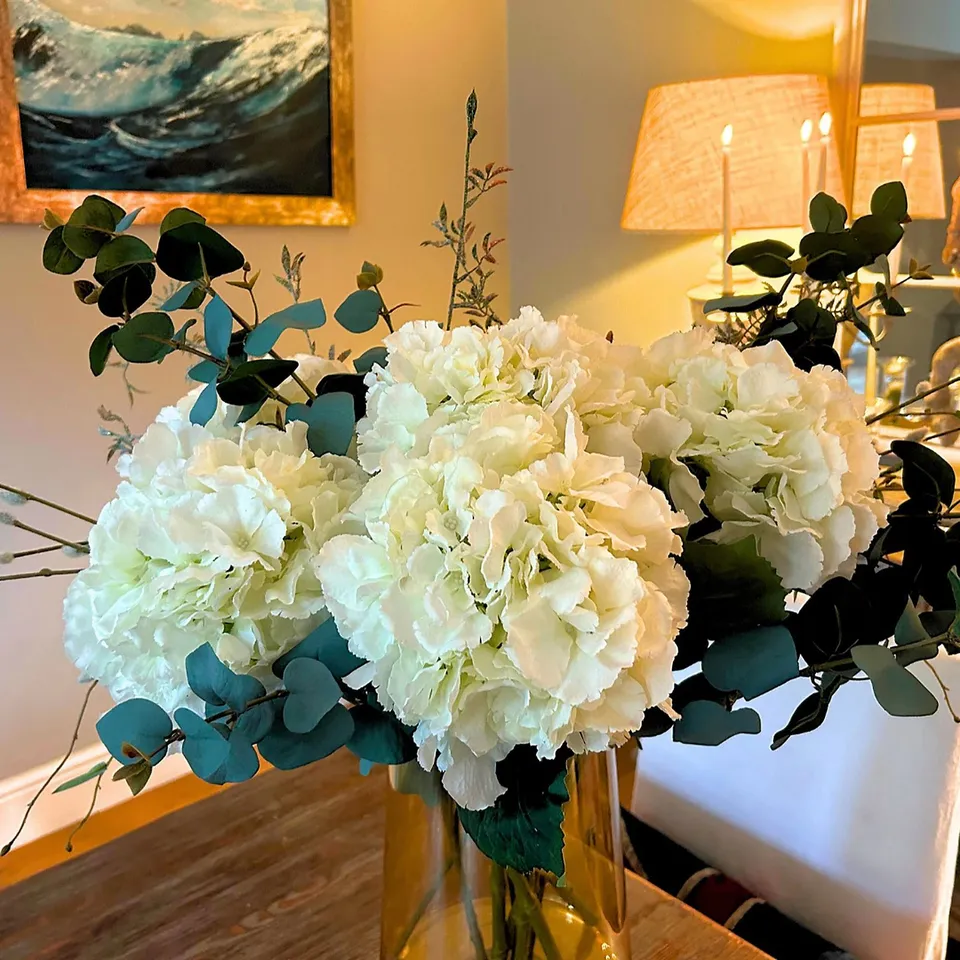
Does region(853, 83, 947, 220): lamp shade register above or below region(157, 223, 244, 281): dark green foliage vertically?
above

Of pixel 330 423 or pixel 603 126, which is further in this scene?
pixel 603 126

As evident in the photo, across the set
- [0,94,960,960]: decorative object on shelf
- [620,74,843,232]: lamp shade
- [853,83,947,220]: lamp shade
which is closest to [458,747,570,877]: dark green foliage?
[0,94,960,960]: decorative object on shelf

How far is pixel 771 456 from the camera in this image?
1.46 ft

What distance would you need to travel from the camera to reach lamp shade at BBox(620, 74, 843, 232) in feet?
5.73

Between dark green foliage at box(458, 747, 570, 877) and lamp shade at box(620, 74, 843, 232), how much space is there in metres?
1.54

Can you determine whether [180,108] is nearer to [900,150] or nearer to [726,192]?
[726,192]

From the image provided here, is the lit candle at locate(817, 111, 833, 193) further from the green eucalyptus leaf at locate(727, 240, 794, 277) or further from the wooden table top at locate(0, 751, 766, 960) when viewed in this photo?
the wooden table top at locate(0, 751, 766, 960)

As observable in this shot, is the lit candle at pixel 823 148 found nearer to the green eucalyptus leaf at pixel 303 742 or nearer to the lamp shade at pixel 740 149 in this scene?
the lamp shade at pixel 740 149

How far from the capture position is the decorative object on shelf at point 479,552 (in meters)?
0.38

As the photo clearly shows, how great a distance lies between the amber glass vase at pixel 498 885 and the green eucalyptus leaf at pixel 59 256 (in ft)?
1.09

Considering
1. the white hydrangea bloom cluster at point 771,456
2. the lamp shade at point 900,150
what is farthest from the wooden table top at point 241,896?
the lamp shade at point 900,150

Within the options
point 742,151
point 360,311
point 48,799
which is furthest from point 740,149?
point 48,799

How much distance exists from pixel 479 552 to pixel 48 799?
1.91 m

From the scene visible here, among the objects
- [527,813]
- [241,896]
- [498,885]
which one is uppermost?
[527,813]
